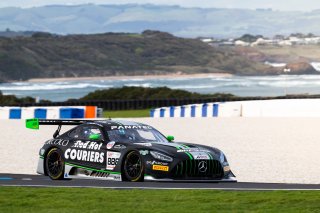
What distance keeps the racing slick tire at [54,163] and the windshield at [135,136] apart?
109 cm

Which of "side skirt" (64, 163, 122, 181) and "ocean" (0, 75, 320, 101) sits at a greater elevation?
"ocean" (0, 75, 320, 101)

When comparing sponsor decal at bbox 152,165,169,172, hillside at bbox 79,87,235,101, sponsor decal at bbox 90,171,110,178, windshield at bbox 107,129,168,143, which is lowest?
sponsor decal at bbox 90,171,110,178

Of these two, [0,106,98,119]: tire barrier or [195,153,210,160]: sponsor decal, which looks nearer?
[195,153,210,160]: sponsor decal

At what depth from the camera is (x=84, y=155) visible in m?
17.8

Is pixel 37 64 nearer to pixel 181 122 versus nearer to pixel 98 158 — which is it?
pixel 181 122

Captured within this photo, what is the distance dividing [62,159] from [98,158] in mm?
928

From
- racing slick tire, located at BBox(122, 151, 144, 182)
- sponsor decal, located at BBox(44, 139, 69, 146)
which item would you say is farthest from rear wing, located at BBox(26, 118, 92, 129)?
racing slick tire, located at BBox(122, 151, 144, 182)

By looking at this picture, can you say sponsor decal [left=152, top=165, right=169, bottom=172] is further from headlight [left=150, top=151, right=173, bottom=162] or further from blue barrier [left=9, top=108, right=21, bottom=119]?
blue barrier [left=9, top=108, right=21, bottom=119]

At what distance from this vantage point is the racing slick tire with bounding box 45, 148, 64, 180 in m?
18.1

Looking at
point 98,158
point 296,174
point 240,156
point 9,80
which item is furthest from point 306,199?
point 9,80

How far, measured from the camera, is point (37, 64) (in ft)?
614

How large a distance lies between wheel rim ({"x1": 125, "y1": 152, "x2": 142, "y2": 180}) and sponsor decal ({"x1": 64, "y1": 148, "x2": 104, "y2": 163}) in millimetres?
644

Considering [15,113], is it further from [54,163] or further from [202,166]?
[202,166]

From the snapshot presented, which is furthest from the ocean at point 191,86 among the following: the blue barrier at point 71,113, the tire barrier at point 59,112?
the blue barrier at point 71,113
